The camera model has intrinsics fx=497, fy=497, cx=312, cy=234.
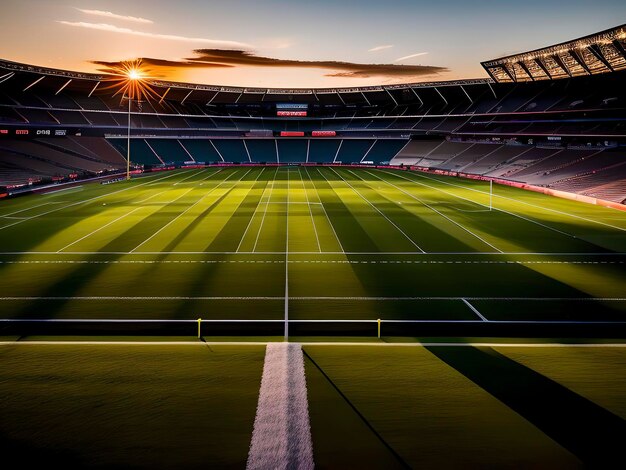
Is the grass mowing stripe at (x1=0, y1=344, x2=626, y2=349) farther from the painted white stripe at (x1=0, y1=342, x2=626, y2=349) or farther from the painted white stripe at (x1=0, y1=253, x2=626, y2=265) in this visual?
the painted white stripe at (x1=0, y1=253, x2=626, y2=265)

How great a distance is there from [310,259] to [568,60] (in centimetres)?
5016

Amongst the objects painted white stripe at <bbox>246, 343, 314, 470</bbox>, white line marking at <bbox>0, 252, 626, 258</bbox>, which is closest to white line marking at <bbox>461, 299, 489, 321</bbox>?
painted white stripe at <bbox>246, 343, 314, 470</bbox>

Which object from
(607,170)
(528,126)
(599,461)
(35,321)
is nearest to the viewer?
(599,461)

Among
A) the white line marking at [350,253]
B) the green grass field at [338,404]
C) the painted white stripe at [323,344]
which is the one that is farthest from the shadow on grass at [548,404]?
the white line marking at [350,253]

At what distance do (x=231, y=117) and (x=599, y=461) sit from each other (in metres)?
92.6

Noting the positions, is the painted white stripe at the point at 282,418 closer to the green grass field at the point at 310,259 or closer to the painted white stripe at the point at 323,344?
the painted white stripe at the point at 323,344

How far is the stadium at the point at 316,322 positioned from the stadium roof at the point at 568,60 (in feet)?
1.46

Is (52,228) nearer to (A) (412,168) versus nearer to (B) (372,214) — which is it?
(B) (372,214)

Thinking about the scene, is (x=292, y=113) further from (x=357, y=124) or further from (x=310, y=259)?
(x=310, y=259)

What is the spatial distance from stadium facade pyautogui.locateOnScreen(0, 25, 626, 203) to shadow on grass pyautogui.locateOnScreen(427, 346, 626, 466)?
105 ft

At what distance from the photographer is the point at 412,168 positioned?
76.4 metres

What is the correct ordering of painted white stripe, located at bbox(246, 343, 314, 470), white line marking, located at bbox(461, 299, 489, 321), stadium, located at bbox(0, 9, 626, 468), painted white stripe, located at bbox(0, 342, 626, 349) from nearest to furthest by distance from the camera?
1. painted white stripe, located at bbox(246, 343, 314, 470)
2. stadium, located at bbox(0, 9, 626, 468)
3. painted white stripe, located at bbox(0, 342, 626, 349)
4. white line marking, located at bbox(461, 299, 489, 321)

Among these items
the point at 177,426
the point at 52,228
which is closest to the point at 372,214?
the point at 52,228

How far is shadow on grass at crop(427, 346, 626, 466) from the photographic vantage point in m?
8.05
